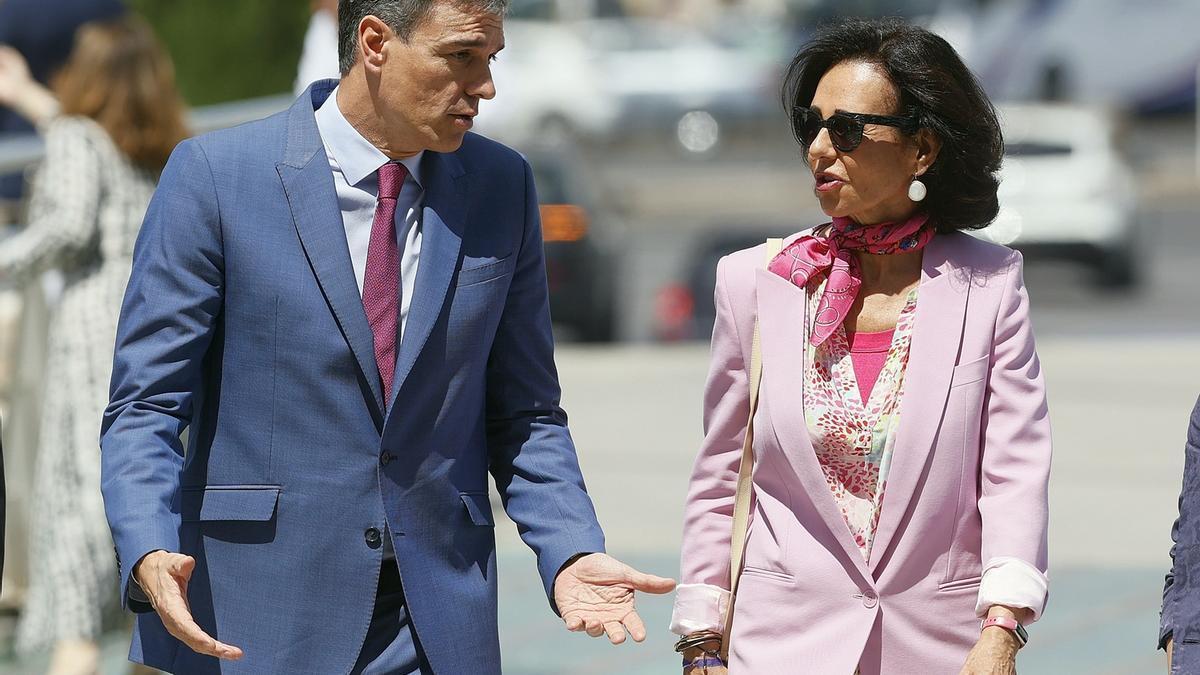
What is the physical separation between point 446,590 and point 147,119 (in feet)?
11.0

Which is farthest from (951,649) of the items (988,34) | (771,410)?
(988,34)

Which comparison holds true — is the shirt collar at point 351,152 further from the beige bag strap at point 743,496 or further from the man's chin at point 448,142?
the beige bag strap at point 743,496

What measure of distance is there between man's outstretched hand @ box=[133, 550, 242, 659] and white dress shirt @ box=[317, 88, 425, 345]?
56 cm

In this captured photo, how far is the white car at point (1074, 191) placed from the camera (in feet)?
68.3

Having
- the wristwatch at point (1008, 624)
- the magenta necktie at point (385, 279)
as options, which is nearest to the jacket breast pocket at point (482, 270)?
the magenta necktie at point (385, 279)

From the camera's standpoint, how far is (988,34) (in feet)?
103

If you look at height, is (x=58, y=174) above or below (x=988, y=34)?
below

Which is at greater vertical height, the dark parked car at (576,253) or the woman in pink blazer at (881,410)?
the dark parked car at (576,253)

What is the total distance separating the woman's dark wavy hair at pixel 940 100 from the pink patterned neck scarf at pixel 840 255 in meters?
0.07

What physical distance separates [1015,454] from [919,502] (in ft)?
0.59

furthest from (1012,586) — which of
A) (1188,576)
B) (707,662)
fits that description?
(707,662)

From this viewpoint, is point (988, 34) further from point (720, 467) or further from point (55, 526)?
point (720, 467)

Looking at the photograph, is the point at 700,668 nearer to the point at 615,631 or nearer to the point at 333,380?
the point at 615,631

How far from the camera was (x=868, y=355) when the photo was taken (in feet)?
11.9
